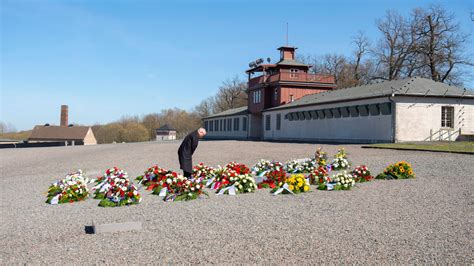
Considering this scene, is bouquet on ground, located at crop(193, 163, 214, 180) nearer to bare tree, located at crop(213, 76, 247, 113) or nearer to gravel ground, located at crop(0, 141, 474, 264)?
gravel ground, located at crop(0, 141, 474, 264)

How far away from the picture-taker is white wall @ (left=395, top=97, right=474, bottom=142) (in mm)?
27250

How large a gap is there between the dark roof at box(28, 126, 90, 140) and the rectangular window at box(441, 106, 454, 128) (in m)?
74.3

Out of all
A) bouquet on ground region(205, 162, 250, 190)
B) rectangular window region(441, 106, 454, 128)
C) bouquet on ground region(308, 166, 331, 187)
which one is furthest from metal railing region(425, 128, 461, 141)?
bouquet on ground region(205, 162, 250, 190)

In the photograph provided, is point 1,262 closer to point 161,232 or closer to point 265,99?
point 161,232

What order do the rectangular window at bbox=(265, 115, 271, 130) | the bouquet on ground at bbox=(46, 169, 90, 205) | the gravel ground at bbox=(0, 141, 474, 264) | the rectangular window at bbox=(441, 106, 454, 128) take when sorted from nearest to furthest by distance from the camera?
1. the gravel ground at bbox=(0, 141, 474, 264)
2. the bouquet on ground at bbox=(46, 169, 90, 205)
3. the rectangular window at bbox=(441, 106, 454, 128)
4. the rectangular window at bbox=(265, 115, 271, 130)

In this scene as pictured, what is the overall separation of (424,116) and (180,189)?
21.0m

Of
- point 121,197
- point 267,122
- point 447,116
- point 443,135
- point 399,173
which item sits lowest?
point 121,197

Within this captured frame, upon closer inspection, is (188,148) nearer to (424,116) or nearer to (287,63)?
(424,116)

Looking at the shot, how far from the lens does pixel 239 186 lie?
37.0 feet

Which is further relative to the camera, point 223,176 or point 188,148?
point 223,176

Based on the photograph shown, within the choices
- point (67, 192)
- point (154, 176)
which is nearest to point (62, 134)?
point (154, 176)

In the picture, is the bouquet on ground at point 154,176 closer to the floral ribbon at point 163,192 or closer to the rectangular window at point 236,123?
the floral ribbon at point 163,192

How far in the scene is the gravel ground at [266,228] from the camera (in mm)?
5883

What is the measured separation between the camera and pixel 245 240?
656 cm
